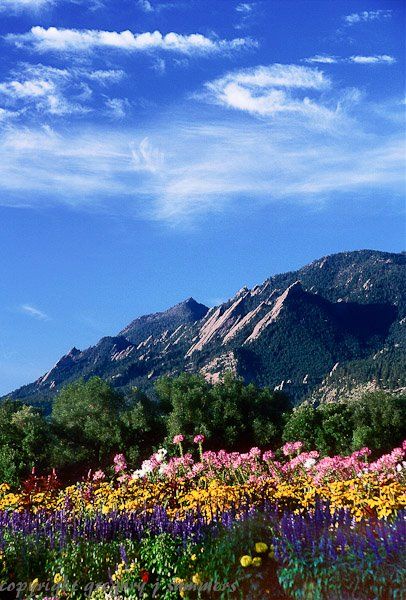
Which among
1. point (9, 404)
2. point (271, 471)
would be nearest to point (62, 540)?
point (271, 471)

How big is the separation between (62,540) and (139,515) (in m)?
1.13

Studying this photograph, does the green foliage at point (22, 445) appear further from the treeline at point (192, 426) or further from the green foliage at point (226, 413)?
the green foliage at point (226, 413)

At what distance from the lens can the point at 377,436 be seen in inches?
789

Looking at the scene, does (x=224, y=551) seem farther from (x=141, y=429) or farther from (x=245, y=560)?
(x=141, y=429)

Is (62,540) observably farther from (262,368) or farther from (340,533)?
(262,368)

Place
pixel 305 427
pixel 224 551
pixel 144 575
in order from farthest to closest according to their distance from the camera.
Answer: pixel 305 427, pixel 224 551, pixel 144 575

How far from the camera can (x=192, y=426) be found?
76.2 feet

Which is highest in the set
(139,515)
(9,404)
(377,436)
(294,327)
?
(294,327)

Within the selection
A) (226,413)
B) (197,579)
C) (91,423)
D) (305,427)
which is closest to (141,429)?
(91,423)

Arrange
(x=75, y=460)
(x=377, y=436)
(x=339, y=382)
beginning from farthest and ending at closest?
1. (x=339, y=382)
2. (x=75, y=460)
3. (x=377, y=436)

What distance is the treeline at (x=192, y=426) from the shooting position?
20594 millimetres

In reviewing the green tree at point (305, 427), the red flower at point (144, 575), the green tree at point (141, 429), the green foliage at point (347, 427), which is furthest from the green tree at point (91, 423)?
the red flower at point (144, 575)

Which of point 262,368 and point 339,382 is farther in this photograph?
point 262,368

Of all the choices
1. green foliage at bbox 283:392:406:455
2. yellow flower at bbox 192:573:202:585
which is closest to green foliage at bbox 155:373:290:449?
green foliage at bbox 283:392:406:455
